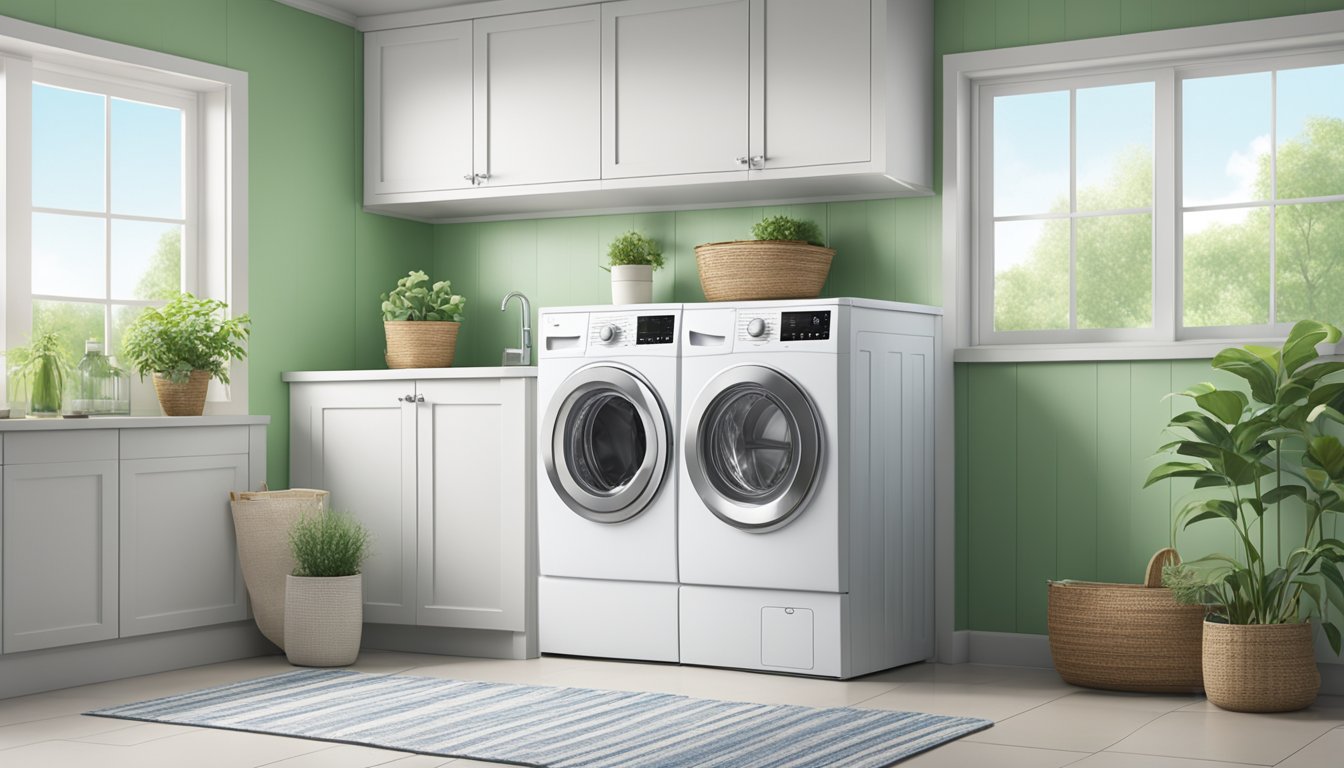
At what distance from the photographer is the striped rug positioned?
11.1 feet

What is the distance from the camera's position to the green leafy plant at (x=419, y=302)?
534cm

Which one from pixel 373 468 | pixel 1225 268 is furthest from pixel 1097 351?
pixel 373 468

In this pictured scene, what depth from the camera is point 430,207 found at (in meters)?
5.61

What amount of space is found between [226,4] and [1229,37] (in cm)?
326

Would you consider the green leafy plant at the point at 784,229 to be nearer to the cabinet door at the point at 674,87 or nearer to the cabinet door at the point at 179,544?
the cabinet door at the point at 674,87

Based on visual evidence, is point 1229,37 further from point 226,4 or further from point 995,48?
point 226,4

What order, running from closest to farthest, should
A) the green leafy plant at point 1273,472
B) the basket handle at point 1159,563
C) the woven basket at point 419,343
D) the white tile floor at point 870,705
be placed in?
the white tile floor at point 870,705
the green leafy plant at point 1273,472
the basket handle at point 1159,563
the woven basket at point 419,343

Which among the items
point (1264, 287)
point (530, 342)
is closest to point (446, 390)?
point (530, 342)

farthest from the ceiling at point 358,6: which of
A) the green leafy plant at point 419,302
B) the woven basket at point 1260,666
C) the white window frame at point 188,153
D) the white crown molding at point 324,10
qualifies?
the woven basket at point 1260,666

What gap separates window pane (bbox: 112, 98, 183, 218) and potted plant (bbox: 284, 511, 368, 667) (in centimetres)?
122

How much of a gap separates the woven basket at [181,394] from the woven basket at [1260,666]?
3.16 m

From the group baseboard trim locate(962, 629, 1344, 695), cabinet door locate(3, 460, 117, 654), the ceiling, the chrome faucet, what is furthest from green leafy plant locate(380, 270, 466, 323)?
baseboard trim locate(962, 629, 1344, 695)

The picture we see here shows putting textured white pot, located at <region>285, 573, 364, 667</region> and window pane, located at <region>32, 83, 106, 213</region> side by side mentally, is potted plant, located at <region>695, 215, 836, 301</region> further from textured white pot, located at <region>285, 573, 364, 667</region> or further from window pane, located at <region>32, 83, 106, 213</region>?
window pane, located at <region>32, 83, 106, 213</region>

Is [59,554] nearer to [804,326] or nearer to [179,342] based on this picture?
[179,342]
